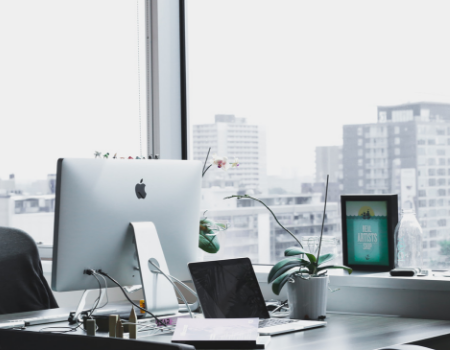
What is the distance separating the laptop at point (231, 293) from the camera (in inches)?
76.7

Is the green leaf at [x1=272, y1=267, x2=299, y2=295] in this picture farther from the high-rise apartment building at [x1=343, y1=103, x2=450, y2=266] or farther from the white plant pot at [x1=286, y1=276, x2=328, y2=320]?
the high-rise apartment building at [x1=343, y1=103, x2=450, y2=266]

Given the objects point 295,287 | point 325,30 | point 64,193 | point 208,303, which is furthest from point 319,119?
point 64,193

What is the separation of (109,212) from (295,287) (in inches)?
26.1

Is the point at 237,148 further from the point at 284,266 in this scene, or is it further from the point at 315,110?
the point at 284,266

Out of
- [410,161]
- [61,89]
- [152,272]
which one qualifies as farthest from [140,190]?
[61,89]

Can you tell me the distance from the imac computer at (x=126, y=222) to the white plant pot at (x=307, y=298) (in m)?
0.37

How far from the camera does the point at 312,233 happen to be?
8.99ft

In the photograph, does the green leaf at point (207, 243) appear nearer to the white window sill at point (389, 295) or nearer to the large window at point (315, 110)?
the large window at point (315, 110)

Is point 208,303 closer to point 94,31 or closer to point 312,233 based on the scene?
point 312,233

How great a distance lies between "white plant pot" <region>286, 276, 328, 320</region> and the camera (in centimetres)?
206

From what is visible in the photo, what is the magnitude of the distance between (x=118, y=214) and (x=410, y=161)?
124 cm

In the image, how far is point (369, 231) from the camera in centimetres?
241

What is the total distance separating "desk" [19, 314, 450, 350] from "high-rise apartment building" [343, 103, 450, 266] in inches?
20.2

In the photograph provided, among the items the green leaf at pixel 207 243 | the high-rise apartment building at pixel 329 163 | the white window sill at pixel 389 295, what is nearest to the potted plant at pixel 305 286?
the white window sill at pixel 389 295
